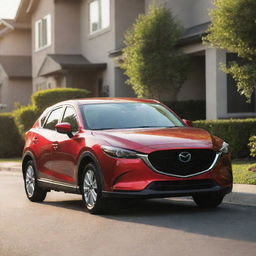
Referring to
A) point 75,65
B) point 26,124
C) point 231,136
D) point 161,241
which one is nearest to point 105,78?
point 75,65

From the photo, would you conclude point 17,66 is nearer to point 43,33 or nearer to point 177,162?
point 43,33

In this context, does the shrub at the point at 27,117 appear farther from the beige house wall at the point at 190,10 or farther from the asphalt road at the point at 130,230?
the asphalt road at the point at 130,230

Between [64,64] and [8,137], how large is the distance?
14.9 feet

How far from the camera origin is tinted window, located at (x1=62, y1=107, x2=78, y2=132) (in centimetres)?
1157

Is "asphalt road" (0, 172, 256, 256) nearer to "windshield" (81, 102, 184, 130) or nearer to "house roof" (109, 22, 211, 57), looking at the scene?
"windshield" (81, 102, 184, 130)

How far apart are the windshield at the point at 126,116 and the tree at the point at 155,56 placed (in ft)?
41.0

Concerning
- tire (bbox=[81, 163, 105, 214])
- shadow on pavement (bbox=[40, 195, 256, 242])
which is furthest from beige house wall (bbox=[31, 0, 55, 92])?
tire (bbox=[81, 163, 105, 214])

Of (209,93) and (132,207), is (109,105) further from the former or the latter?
(209,93)

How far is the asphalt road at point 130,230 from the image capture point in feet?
25.5

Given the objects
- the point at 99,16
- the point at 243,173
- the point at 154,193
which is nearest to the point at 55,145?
the point at 154,193

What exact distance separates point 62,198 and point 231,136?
6.24 metres

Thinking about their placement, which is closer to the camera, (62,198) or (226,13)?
(62,198)

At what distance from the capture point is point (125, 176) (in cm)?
1007

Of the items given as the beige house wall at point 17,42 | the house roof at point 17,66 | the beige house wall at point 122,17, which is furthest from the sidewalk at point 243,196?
the beige house wall at point 17,42
